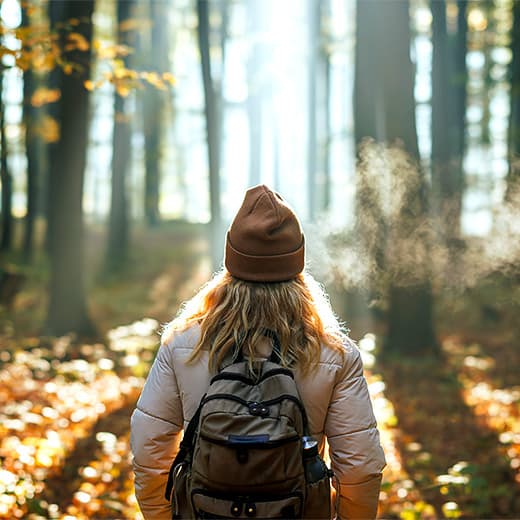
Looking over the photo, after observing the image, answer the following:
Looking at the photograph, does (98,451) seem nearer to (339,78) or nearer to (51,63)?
(51,63)

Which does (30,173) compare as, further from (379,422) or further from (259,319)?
(259,319)

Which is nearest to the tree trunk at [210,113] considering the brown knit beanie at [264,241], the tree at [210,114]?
the tree at [210,114]

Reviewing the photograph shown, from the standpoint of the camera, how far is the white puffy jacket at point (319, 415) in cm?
280

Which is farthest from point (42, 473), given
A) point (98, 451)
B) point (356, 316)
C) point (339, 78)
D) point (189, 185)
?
point (189, 185)

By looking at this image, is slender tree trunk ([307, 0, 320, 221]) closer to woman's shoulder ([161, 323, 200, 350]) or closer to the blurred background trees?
the blurred background trees

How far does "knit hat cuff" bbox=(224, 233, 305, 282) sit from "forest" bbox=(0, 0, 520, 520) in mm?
554

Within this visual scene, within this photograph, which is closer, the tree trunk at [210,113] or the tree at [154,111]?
the tree trunk at [210,113]

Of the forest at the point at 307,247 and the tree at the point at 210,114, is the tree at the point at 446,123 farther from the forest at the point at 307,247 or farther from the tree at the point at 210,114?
the tree at the point at 210,114

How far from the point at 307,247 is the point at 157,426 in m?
8.66

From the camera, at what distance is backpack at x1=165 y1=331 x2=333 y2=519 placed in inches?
94.7

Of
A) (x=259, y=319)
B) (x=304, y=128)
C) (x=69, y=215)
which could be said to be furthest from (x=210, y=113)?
(x=304, y=128)

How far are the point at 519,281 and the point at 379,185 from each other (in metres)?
4.92

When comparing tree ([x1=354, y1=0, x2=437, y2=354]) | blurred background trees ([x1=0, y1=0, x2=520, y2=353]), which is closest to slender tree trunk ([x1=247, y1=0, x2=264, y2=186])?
blurred background trees ([x1=0, y1=0, x2=520, y2=353])

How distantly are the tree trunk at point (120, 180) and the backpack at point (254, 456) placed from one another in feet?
56.2
